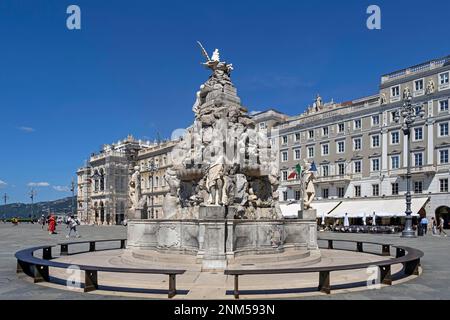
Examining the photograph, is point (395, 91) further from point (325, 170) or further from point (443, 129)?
point (325, 170)

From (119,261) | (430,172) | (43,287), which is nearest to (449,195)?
(430,172)

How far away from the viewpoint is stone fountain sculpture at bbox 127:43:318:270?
1143cm

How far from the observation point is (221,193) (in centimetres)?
1192

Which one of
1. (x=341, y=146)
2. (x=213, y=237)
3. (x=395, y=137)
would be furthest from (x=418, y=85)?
(x=213, y=237)

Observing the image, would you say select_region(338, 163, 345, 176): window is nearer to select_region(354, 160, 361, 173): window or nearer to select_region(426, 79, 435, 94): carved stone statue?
select_region(354, 160, 361, 173): window

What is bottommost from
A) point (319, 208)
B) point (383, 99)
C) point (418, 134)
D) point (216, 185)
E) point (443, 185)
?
point (319, 208)

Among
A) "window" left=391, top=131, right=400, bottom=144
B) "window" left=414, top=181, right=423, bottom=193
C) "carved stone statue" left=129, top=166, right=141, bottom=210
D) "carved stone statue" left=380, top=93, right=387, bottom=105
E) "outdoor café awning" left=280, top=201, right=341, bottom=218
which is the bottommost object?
"outdoor café awning" left=280, top=201, right=341, bottom=218

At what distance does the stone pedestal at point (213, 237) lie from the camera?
33.9ft

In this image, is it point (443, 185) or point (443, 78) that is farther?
point (443, 78)

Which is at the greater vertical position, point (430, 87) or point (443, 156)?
point (430, 87)

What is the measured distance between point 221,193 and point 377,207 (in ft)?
119

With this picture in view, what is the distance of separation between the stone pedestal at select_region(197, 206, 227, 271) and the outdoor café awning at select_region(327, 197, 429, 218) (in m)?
33.8

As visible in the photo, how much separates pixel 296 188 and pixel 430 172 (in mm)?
17437

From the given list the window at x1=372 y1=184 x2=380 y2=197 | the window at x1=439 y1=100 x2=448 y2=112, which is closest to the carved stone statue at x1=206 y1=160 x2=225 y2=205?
the window at x1=439 y1=100 x2=448 y2=112
